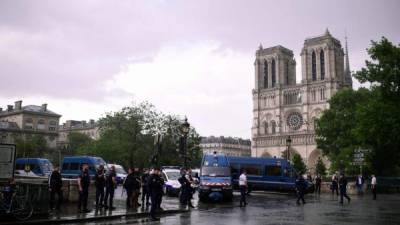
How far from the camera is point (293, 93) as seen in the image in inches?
3976

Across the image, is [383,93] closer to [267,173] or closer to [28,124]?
[267,173]

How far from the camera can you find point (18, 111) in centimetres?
9131

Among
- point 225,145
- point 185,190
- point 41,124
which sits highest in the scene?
point 225,145

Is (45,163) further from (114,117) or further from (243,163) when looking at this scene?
(114,117)

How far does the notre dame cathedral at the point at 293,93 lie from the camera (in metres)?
94.9

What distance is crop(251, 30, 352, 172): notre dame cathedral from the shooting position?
94875 mm

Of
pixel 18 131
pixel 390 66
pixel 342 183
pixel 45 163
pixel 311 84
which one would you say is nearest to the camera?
pixel 342 183

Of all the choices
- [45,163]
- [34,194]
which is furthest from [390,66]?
[45,163]

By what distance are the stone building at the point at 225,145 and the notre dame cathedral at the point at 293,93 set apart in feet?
166

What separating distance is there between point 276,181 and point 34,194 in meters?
24.0

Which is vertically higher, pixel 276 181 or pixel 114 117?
pixel 114 117

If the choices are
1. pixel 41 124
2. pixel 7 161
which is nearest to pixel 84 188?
pixel 7 161

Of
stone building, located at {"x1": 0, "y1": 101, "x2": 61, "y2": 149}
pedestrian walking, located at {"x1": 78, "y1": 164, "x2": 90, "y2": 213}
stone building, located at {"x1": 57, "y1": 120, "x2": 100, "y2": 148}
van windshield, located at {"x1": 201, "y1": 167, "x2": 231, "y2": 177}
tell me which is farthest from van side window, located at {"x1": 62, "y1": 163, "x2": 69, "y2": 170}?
stone building, located at {"x1": 57, "y1": 120, "x2": 100, "y2": 148}

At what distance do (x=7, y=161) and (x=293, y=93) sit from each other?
90.9m
